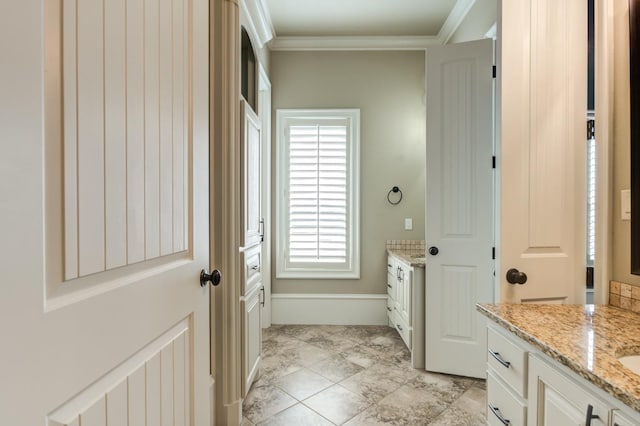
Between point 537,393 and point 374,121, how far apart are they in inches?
126

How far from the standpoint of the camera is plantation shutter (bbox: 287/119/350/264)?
386 cm

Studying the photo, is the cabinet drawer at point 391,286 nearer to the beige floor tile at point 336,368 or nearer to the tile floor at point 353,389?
the tile floor at point 353,389

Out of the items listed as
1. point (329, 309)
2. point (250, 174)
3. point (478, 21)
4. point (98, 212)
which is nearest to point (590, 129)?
point (478, 21)

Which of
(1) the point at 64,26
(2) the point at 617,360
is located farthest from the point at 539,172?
(1) the point at 64,26

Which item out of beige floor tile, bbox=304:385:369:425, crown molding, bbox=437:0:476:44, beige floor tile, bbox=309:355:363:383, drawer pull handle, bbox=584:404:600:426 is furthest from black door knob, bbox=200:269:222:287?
crown molding, bbox=437:0:476:44

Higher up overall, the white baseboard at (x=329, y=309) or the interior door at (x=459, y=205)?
the interior door at (x=459, y=205)

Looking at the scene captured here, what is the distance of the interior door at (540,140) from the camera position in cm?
154

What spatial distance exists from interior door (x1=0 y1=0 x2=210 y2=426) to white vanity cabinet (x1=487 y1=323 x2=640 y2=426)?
105cm

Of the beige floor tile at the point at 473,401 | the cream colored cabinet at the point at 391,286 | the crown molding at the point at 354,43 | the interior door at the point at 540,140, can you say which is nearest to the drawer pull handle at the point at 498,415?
the interior door at the point at 540,140

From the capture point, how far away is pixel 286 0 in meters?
3.17

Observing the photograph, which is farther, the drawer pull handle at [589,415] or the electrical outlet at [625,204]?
the electrical outlet at [625,204]

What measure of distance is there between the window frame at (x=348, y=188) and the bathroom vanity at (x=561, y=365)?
2481 millimetres

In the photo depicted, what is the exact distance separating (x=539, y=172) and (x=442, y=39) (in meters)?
2.68

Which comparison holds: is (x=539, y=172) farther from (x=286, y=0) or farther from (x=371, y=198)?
(x=286, y=0)
